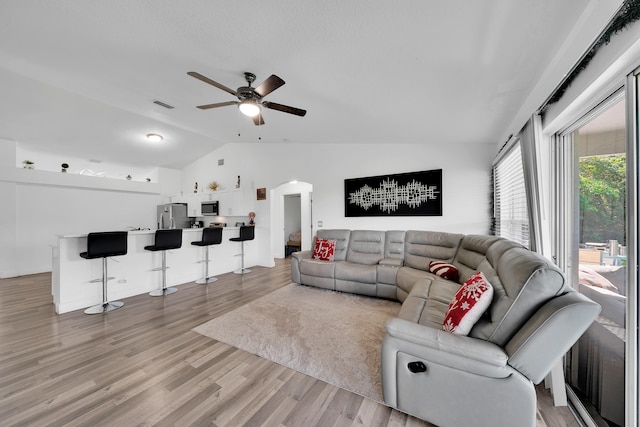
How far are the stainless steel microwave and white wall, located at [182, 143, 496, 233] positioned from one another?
2.16ft

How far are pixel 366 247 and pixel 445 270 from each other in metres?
1.42

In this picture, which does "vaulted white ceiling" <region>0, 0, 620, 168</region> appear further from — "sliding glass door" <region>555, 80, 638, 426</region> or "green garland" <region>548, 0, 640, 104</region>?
"sliding glass door" <region>555, 80, 638, 426</region>

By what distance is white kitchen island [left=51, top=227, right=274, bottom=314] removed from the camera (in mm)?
3150

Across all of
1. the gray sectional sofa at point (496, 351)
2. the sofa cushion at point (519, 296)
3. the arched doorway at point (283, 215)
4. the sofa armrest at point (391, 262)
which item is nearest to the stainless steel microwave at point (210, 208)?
the arched doorway at point (283, 215)

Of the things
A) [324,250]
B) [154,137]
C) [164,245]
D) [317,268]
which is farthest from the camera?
[154,137]

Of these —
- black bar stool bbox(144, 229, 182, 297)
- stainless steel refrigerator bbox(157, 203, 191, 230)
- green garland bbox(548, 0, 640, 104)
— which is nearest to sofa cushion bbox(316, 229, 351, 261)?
black bar stool bbox(144, 229, 182, 297)

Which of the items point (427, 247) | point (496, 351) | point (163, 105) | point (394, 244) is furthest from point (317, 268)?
point (163, 105)

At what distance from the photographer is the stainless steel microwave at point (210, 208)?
636 cm

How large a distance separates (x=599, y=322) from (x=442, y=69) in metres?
2.06

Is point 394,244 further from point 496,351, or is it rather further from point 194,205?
point 194,205

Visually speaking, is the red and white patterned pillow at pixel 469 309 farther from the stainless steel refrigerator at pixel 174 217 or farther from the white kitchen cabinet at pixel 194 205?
the stainless steel refrigerator at pixel 174 217

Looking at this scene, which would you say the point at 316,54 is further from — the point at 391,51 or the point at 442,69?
the point at 442,69

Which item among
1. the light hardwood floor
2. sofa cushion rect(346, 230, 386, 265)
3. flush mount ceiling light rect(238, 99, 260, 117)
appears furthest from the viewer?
sofa cushion rect(346, 230, 386, 265)

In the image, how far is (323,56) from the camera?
1961 mm
